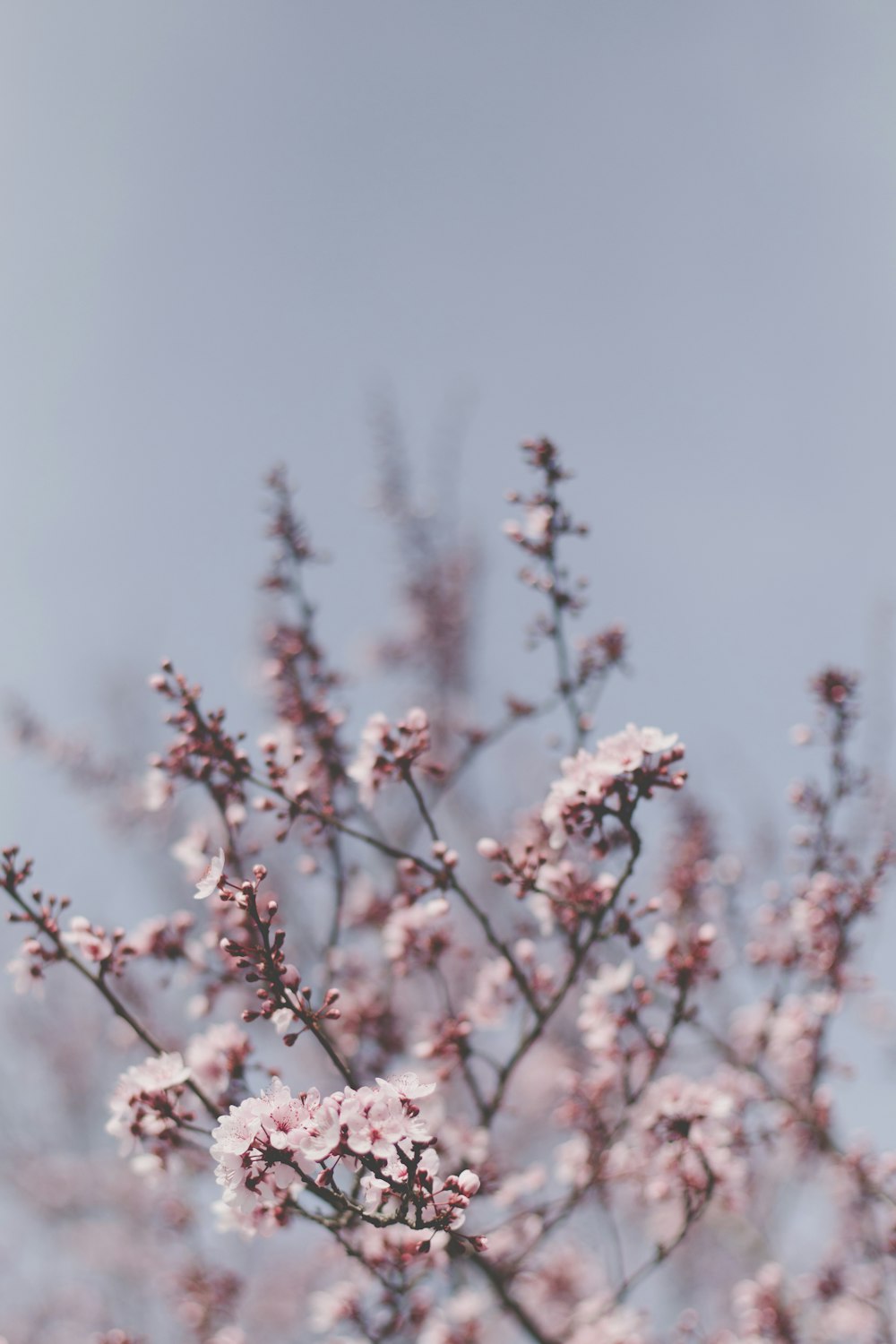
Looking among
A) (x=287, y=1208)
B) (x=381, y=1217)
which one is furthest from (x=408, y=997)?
(x=381, y=1217)

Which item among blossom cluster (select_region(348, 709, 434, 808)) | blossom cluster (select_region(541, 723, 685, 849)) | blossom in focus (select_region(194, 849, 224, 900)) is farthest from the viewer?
blossom cluster (select_region(348, 709, 434, 808))

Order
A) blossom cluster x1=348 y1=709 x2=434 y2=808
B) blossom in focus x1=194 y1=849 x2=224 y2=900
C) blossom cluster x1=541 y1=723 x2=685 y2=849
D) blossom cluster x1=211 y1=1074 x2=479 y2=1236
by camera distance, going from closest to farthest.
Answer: blossom cluster x1=211 y1=1074 x2=479 y2=1236 → blossom in focus x1=194 y1=849 x2=224 y2=900 → blossom cluster x1=541 y1=723 x2=685 y2=849 → blossom cluster x1=348 y1=709 x2=434 y2=808

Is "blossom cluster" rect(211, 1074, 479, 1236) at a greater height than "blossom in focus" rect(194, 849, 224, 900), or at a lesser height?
lesser

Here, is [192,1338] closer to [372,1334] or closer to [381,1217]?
[372,1334]

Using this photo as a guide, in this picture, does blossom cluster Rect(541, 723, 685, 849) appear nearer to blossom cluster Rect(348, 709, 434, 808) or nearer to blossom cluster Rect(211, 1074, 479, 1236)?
blossom cluster Rect(348, 709, 434, 808)

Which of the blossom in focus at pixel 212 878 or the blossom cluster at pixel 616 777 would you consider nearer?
the blossom in focus at pixel 212 878

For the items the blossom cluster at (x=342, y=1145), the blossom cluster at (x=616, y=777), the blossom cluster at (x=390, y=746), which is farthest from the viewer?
the blossom cluster at (x=390, y=746)

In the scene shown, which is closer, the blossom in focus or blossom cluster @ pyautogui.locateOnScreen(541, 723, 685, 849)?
the blossom in focus

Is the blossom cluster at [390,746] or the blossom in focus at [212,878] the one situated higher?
the blossom cluster at [390,746]

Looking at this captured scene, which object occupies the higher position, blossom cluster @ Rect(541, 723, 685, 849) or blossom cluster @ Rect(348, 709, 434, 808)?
blossom cluster @ Rect(348, 709, 434, 808)

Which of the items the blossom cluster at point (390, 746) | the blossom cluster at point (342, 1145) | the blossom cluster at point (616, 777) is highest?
the blossom cluster at point (390, 746)

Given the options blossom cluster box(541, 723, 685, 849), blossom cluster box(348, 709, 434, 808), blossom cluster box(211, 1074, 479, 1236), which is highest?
blossom cluster box(348, 709, 434, 808)

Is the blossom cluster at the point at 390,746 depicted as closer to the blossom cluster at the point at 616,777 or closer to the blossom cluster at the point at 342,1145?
the blossom cluster at the point at 616,777

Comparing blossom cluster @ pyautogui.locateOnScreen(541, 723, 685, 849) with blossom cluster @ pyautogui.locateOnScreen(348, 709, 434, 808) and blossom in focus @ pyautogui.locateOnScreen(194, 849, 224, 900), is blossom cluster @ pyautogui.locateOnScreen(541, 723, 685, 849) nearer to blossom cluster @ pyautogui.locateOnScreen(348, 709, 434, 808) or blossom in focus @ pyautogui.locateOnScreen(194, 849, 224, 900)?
blossom cluster @ pyautogui.locateOnScreen(348, 709, 434, 808)
